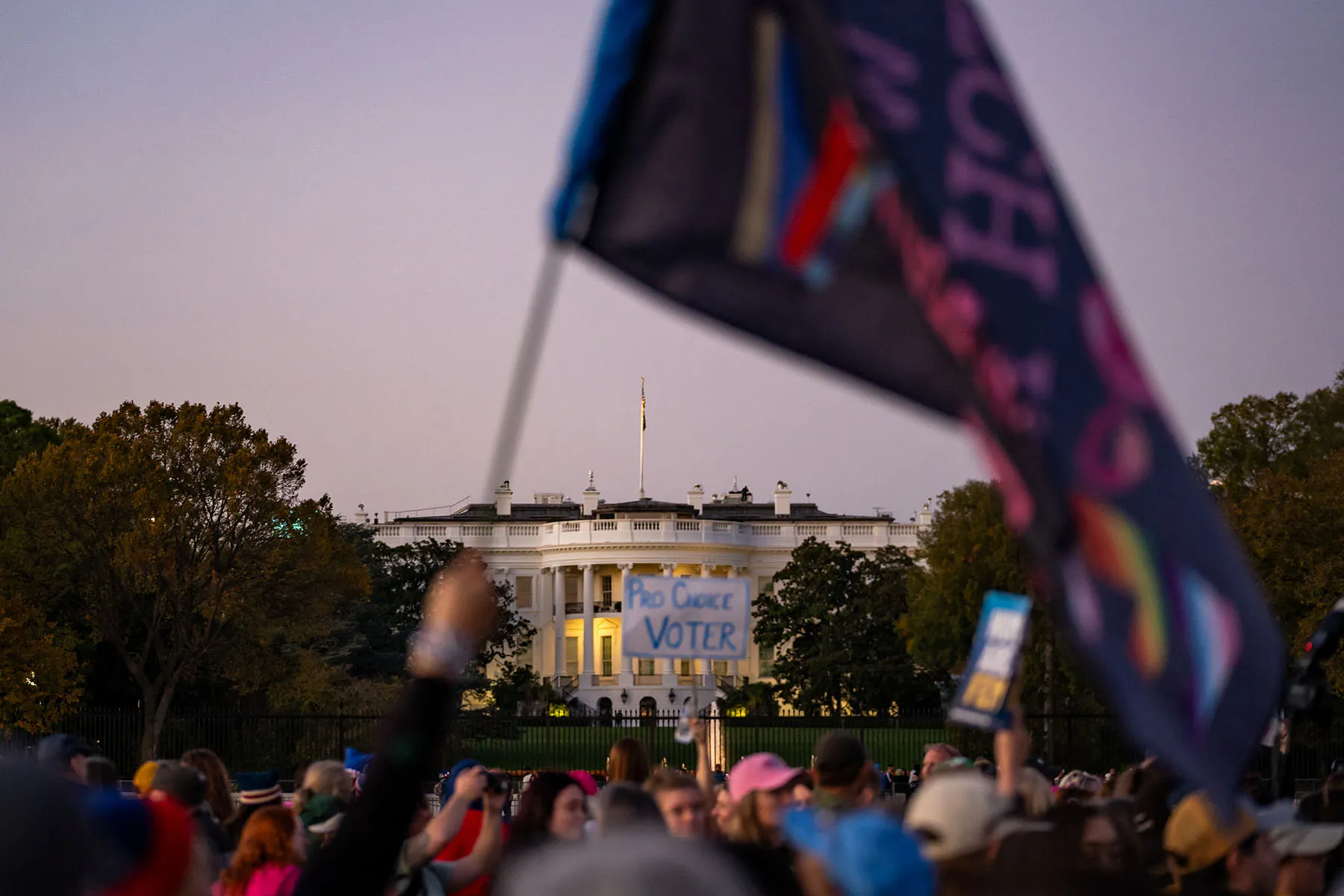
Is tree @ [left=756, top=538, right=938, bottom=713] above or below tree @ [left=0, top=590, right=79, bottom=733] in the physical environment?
above

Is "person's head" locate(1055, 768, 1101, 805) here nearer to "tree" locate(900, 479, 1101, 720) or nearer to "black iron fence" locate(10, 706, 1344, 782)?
"black iron fence" locate(10, 706, 1344, 782)

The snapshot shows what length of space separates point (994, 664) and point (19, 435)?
4119cm

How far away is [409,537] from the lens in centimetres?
10000

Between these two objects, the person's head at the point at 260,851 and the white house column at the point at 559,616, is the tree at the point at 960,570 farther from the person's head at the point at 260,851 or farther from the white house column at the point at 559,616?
the white house column at the point at 559,616

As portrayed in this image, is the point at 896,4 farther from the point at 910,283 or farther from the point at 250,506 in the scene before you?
the point at 250,506

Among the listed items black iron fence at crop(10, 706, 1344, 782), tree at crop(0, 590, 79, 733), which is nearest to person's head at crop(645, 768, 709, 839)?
black iron fence at crop(10, 706, 1344, 782)

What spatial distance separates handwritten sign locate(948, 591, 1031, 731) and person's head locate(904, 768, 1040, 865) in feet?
7.52

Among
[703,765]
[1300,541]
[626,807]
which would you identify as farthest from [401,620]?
[626,807]

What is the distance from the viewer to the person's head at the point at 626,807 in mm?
4922

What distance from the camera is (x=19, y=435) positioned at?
44.2m

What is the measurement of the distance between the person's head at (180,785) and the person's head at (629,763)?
1.69 metres

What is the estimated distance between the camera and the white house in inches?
3839

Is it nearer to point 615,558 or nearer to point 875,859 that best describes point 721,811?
point 875,859

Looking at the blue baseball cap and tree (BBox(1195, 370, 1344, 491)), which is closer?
the blue baseball cap
